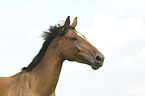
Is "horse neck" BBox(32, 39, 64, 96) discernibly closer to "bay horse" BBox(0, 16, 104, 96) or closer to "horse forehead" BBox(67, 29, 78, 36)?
"bay horse" BBox(0, 16, 104, 96)

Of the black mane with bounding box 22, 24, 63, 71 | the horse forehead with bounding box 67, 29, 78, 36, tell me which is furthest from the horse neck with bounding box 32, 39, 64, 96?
the horse forehead with bounding box 67, 29, 78, 36

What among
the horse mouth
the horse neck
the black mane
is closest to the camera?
the horse mouth

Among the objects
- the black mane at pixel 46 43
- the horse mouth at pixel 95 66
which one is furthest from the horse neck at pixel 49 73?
the horse mouth at pixel 95 66

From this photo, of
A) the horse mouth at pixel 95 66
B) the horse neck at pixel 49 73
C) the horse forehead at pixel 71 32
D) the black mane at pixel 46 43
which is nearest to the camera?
the horse mouth at pixel 95 66

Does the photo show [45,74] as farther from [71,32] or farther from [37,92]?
[71,32]

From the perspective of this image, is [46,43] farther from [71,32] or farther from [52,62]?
[71,32]

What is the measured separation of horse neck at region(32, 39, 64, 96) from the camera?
5449mm

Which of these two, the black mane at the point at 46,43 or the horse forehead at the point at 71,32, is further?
the black mane at the point at 46,43

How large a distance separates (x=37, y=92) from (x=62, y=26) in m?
1.66

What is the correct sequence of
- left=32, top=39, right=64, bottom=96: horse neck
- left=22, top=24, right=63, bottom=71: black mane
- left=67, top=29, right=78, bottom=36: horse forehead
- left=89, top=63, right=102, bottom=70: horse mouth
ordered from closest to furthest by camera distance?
left=89, top=63, right=102, bottom=70: horse mouth < left=32, top=39, right=64, bottom=96: horse neck < left=67, top=29, right=78, bottom=36: horse forehead < left=22, top=24, right=63, bottom=71: black mane

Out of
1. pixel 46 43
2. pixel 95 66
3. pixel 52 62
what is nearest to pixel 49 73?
pixel 52 62

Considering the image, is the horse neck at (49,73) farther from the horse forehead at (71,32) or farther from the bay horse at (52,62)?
the horse forehead at (71,32)

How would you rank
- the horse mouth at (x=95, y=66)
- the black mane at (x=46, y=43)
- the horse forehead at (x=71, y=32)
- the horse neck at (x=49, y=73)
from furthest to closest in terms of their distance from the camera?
the black mane at (x=46, y=43) < the horse forehead at (x=71, y=32) < the horse neck at (x=49, y=73) < the horse mouth at (x=95, y=66)

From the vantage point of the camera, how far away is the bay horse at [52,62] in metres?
5.42
